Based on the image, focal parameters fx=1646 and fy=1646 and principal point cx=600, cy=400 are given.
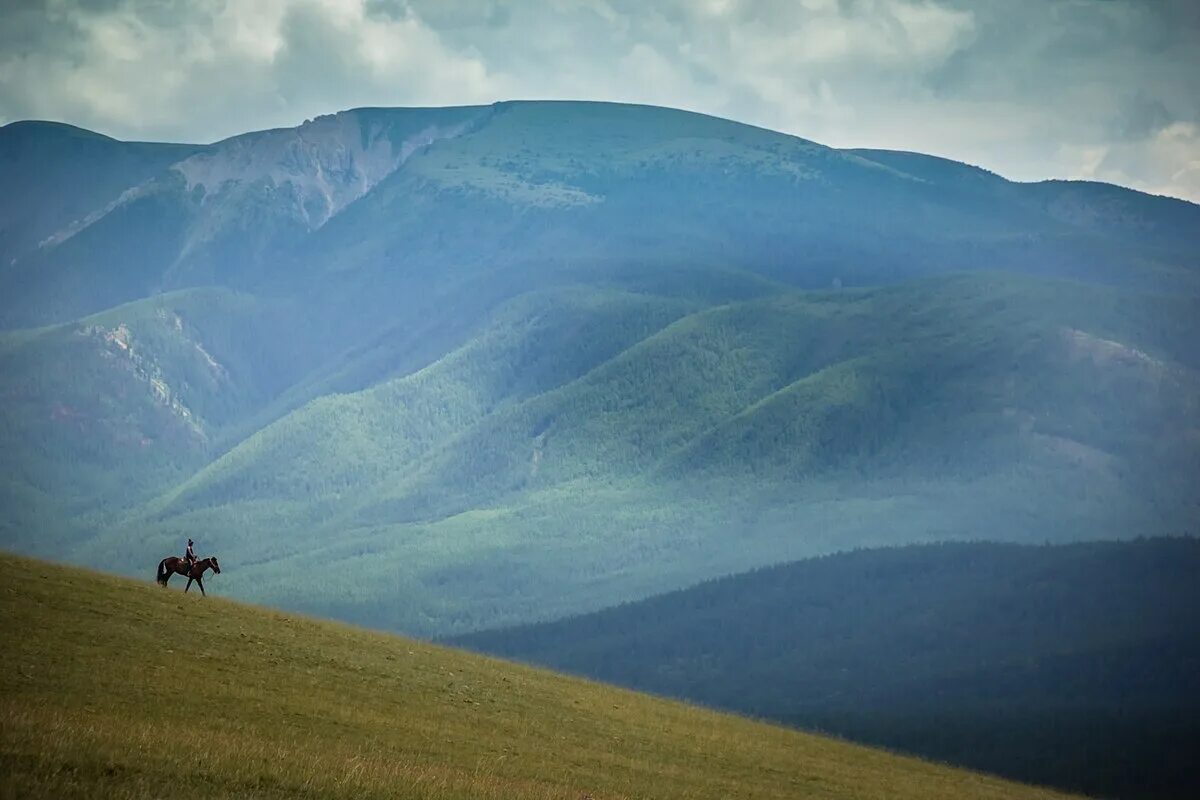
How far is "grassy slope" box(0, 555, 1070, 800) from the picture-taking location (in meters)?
39.2

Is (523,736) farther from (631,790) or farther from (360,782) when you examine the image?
(360,782)

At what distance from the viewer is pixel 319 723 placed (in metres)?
55.3

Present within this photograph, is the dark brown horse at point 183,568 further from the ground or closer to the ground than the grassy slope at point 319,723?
further from the ground

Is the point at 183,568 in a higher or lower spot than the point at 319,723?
higher

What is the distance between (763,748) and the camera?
2948 inches

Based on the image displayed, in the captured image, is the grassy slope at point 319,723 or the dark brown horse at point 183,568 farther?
the dark brown horse at point 183,568

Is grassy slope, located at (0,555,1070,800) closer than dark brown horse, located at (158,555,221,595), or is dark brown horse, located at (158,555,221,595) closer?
grassy slope, located at (0,555,1070,800)

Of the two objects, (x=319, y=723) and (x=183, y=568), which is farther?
(x=183, y=568)

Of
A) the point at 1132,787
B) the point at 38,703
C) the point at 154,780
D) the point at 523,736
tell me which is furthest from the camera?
the point at 1132,787

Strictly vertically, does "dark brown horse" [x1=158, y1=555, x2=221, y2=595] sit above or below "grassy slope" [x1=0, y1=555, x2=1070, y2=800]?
above

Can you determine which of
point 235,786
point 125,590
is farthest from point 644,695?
point 235,786

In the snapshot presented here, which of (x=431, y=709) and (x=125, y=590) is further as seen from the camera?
(x=125, y=590)

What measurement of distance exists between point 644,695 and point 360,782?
167 feet

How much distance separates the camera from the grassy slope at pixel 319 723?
129ft
